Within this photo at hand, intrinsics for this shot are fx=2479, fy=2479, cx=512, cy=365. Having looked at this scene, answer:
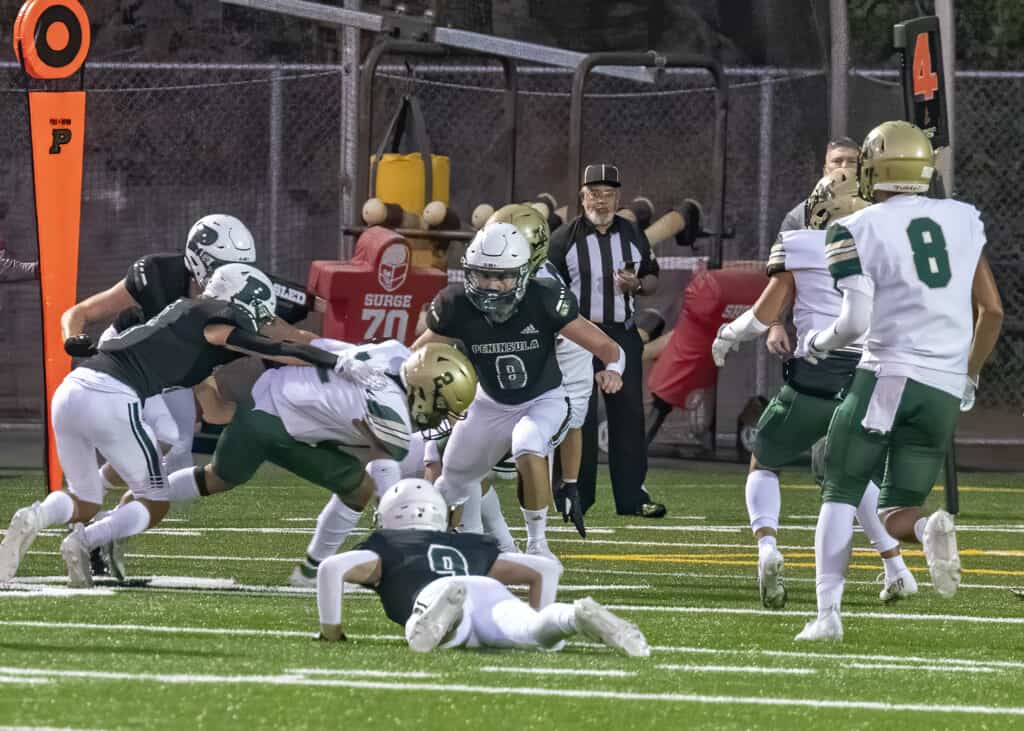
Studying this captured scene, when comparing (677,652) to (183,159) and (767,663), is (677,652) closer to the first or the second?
(767,663)

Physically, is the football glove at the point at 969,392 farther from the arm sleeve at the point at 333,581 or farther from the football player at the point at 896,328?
the arm sleeve at the point at 333,581

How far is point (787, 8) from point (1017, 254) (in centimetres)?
259

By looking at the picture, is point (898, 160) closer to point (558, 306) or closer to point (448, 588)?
point (448, 588)

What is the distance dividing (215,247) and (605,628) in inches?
143

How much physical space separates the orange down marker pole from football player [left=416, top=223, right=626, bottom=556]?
2.61 m

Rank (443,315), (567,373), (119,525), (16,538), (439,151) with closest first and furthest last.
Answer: (16,538) < (119,525) < (443,315) < (567,373) < (439,151)

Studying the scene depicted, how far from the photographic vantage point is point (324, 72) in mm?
18875

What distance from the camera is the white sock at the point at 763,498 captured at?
30.2 feet

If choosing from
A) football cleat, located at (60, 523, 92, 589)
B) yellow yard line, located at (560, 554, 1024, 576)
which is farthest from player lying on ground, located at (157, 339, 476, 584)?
yellow yard line, located at (560, 554, 1024, 576)

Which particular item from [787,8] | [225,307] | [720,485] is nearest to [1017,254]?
[787,8]

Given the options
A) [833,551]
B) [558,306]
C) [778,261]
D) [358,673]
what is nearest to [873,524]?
[778,261]

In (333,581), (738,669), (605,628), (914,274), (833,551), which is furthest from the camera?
(833,551)

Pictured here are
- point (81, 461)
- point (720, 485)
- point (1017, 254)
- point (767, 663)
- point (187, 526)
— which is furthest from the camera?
point (1017, 254)

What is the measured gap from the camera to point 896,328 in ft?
25.5
